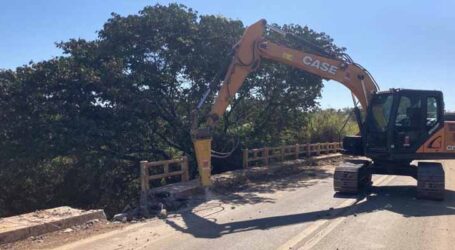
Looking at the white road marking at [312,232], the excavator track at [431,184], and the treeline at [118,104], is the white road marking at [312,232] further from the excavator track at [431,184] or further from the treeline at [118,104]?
the treeline at [118,104]

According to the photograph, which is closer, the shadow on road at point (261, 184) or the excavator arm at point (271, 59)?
the shadow on road at point (261, 184)

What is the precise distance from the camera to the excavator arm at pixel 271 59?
13.5 m

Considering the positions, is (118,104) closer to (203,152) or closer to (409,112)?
(203,152)

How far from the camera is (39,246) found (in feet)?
25.5

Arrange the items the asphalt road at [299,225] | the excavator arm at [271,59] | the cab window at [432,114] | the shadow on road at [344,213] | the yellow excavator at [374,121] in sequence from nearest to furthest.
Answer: the asphalt road at [299,225] < the shadow on road at [344,213] < the yellow excavator at [374,121] < the cab window at [432,114] < the excavator arm at [271,59]

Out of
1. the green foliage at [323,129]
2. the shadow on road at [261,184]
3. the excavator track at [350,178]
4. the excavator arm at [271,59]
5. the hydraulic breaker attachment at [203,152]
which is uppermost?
the excavator arm at [271,59]

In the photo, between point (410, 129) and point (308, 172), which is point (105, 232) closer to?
point (410, 129)

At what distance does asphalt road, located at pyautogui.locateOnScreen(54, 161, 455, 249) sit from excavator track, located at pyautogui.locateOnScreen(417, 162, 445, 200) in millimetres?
315

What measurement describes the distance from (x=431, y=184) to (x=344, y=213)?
3.13 metres

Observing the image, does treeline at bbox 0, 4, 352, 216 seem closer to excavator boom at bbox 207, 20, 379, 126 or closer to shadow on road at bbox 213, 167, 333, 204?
shadow on road at bbox 213, 167, 333, 204

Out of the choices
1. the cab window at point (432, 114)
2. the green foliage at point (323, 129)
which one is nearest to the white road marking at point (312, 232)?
the cab window at point (432, 114)

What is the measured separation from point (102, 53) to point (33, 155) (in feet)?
17.1

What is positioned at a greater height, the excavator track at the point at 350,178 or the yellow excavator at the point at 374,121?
the yellow excavator at the point at 374,121

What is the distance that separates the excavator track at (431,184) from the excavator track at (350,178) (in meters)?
1.57
